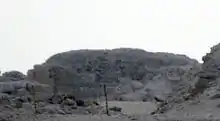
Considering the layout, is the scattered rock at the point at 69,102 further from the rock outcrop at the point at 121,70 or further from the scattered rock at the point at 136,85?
the scattered rock at the point at 136,85

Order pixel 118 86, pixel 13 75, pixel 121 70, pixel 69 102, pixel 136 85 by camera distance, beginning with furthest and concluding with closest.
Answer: pixel 121 70 → pixel 118 86 → pixel 136 85 → pixel 13 75 → pixel 69 102

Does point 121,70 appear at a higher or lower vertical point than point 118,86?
higher

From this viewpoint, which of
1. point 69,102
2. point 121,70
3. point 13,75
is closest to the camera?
point 69,102

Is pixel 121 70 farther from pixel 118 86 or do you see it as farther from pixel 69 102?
pixel 69 102

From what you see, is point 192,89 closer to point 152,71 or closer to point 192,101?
point 192,101

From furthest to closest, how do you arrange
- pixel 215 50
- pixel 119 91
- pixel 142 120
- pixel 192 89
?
pixel 119 91 → pixel 215 50 → pixel 192 89 → pixel 142 120

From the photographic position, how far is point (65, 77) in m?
43.3

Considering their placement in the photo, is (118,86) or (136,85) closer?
(136,85)

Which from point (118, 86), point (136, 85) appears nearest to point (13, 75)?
point (118, 86)

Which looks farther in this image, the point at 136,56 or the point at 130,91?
the point at 136,56

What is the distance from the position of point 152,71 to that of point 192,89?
124ft

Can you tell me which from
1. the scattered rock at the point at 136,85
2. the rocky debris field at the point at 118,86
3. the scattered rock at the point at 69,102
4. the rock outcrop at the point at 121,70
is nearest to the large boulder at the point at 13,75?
the rocky debris field at the point at 118,86

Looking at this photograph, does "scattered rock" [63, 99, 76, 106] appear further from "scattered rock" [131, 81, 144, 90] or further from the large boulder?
"scattered rock" [131, 81, 144, 90]

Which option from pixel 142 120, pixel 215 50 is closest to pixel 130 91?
pixel 215 50
